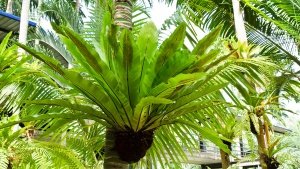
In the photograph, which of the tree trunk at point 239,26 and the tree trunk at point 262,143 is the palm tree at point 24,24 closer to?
the tree trunk at point 239,26

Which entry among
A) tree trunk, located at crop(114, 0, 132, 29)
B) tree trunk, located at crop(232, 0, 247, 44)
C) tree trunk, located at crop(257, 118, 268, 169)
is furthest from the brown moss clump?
tree trunk, located at crop(232, 0, 247, 44)

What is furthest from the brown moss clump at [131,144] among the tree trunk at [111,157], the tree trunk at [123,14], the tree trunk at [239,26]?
the tree trunk at [239,26]

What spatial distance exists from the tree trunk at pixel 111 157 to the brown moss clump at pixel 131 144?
2 centimetres

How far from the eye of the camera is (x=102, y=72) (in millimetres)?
1243

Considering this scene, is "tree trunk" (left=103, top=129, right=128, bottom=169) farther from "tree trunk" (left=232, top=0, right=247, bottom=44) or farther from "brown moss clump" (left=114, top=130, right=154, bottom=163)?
"tree trunk" (left=232, top=0, right=247, bottom=44)

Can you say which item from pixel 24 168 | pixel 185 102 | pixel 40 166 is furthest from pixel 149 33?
pixel 24 168

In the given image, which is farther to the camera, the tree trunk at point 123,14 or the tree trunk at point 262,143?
the tree trunk at point 262,143

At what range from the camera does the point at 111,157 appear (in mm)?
1348

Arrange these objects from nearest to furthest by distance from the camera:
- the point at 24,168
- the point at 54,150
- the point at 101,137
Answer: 1. the point at 101,137
2. the point at 54,150
3. the point at 24,168

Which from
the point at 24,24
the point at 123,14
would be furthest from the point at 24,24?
the point at 123,14

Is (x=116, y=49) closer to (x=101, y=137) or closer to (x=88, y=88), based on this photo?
(x=88, y=88)

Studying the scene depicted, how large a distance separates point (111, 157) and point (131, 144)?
0.09m

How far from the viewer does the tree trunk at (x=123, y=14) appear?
1627 mm

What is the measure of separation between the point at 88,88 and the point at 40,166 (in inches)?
77.8
